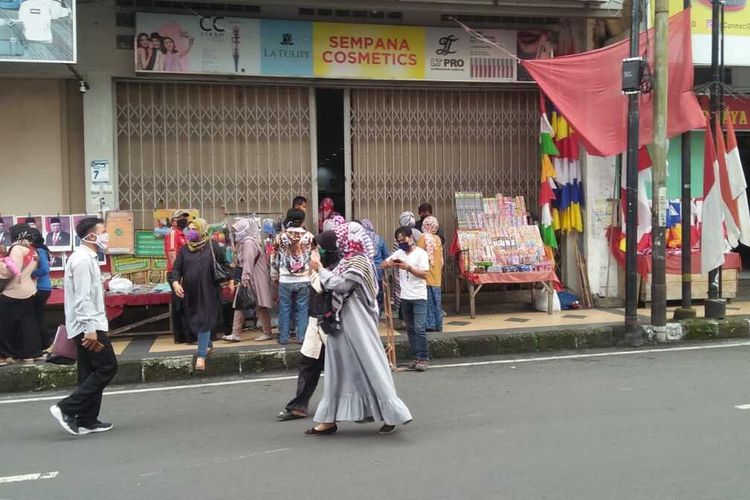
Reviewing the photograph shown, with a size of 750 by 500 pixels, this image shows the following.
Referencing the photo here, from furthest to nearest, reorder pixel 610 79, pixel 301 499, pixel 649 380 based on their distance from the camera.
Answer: pixel 610 79 → pixel 649 380 → pixel 301 499

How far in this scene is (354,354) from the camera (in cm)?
531

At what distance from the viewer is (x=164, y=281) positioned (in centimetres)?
970

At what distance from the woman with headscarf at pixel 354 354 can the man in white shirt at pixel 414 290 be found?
2031 millimetres

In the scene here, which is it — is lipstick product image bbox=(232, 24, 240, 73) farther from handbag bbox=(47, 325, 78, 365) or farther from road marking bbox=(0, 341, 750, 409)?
handbag bbox=(47, 325, 78, 365)

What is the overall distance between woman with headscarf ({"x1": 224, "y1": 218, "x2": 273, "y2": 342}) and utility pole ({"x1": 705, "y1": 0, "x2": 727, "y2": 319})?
20.4 feet

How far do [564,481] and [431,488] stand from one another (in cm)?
83

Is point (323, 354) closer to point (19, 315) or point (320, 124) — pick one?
point (19, 315)

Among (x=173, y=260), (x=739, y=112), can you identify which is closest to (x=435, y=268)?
(x=173, y=260)

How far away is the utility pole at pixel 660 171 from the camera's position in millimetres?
8938

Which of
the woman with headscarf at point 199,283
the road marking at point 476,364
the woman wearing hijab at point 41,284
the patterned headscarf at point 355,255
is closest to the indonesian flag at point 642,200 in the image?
the road marking at point 476,364

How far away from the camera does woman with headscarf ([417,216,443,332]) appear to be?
8.98 metres

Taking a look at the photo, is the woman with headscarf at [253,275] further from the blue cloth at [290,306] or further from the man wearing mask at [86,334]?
the man wearing mask at [86,334]

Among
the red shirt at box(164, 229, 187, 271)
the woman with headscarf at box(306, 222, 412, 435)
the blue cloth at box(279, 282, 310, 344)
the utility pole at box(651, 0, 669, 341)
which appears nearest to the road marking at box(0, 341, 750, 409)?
the utility pole at box(651, 0, 669, 341)

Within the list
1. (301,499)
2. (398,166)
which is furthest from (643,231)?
(301,499)
